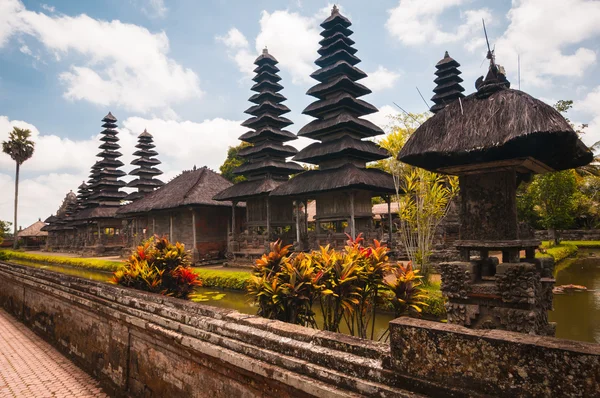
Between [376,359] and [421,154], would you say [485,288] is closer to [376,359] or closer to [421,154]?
[421,154]

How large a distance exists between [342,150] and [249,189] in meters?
6.06

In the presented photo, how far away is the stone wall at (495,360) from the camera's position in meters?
1.77

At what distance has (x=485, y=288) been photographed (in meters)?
5.22

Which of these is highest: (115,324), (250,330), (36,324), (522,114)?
(522,114)

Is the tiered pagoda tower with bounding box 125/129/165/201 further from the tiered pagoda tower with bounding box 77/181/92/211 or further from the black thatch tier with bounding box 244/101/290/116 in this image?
the black thatch tier with bounding box 244/101/290/116

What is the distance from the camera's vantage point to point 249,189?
786 inches

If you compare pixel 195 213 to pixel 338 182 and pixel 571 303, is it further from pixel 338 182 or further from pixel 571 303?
pixel 571 303

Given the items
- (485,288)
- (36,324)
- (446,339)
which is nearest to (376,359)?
(446,339)

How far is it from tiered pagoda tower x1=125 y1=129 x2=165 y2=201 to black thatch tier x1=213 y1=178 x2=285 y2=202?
1953cm

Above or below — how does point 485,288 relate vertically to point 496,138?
below

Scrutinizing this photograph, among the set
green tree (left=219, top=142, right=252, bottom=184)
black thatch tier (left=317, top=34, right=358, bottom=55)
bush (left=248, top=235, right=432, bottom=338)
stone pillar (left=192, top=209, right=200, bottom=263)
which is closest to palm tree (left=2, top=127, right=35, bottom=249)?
green tree (left=219, top=142, right=252, bottom=184)

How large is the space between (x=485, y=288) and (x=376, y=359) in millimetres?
3463

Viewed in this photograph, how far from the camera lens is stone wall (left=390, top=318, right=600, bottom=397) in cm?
177

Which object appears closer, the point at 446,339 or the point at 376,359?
the point at 446,339
